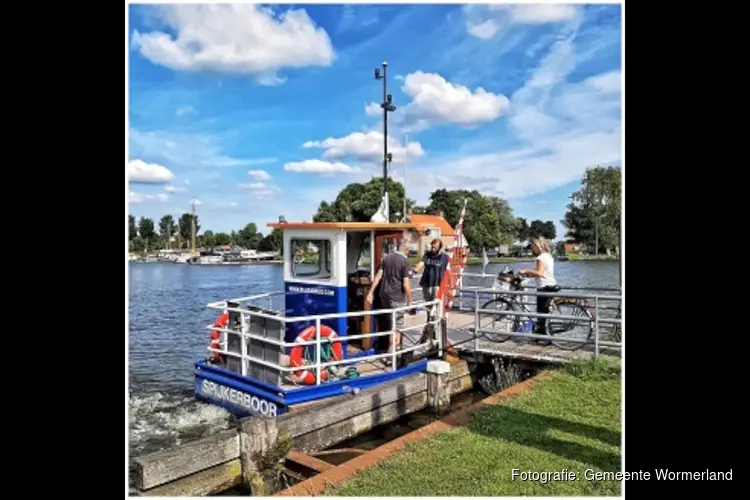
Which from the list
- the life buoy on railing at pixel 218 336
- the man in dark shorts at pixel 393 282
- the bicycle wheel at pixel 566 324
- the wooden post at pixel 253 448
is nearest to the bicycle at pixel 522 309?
the bicycle wheel at pixel 566 324

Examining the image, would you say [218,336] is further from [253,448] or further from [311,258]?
[253,448]

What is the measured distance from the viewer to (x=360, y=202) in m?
45.2

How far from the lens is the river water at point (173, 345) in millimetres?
7742

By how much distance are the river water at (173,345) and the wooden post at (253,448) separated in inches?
50.2

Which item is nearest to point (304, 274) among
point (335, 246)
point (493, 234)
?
point (335, 246)

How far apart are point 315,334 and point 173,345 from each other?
8.65 meters

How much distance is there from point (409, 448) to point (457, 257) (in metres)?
7.13

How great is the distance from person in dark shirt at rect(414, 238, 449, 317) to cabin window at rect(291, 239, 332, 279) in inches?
60.2

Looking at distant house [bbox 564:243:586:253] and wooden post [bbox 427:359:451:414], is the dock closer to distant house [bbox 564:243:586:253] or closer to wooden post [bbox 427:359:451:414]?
wooden post [bbox 427:359:451:414]

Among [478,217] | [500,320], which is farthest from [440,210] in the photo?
[500,320]

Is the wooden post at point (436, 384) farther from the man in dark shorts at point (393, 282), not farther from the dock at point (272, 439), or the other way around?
the man in dark shorts at point (393, 282)

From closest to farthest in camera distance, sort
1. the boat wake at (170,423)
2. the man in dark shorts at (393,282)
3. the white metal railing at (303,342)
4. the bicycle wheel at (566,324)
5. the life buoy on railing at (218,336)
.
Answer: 1. the white metal railing at (303,342)
2. the boat wake at (170,423)
3. the man in dark shorts at (393,282)
4. the life buoy on railing at (218,336)
5. the bicycle wheel at (566,324)

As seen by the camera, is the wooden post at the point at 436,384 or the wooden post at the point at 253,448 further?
the wooden post at the point at 436,384

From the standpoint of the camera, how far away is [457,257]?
11688 millimetres
